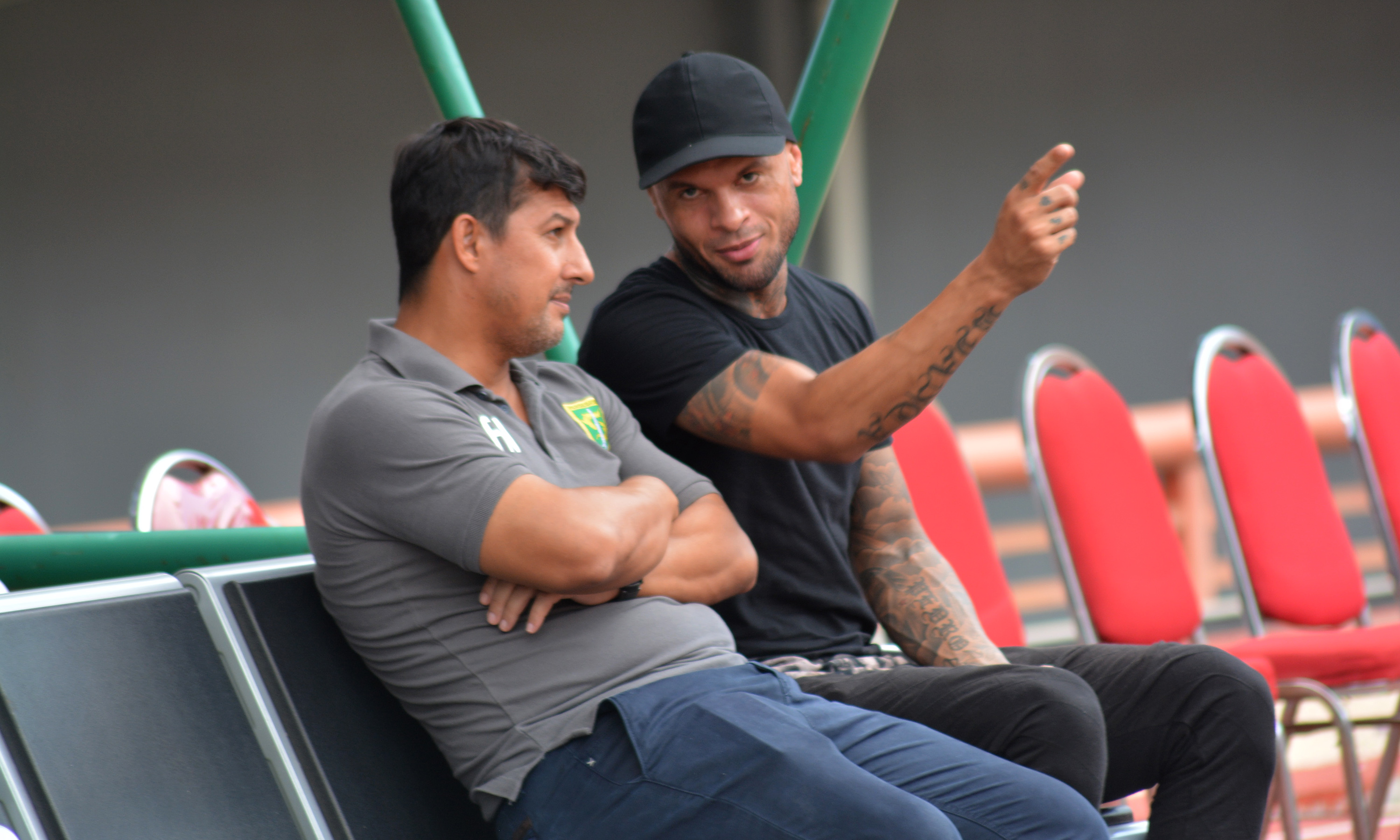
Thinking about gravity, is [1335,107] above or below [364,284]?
below

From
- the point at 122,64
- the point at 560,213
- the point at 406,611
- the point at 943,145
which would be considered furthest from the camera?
the point at 943,145

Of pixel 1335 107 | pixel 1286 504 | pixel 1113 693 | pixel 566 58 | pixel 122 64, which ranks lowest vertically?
pixel 1286 504

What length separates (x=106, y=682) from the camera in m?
1.15

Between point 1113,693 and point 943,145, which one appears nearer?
point 1113,693

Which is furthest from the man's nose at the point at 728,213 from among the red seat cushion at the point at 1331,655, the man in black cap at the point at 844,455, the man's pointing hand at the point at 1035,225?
the red seat cushion at the point at 1331,655

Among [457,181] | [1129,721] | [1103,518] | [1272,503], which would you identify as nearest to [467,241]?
[457,181]

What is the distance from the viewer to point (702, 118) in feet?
5.28

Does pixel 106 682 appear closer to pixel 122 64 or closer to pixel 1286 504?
pixel 1286 504

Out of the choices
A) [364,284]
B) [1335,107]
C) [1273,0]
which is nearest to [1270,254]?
[1335,107]

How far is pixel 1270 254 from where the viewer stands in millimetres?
5281

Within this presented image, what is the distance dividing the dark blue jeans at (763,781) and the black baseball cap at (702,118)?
27.2 inches

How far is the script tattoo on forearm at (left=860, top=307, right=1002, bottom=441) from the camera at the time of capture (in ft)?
4.83

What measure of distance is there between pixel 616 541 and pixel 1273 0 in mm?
5121

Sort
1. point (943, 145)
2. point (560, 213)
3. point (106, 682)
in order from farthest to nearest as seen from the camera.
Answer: point (943, 145)
point (560, 213)
point (106, 682)
